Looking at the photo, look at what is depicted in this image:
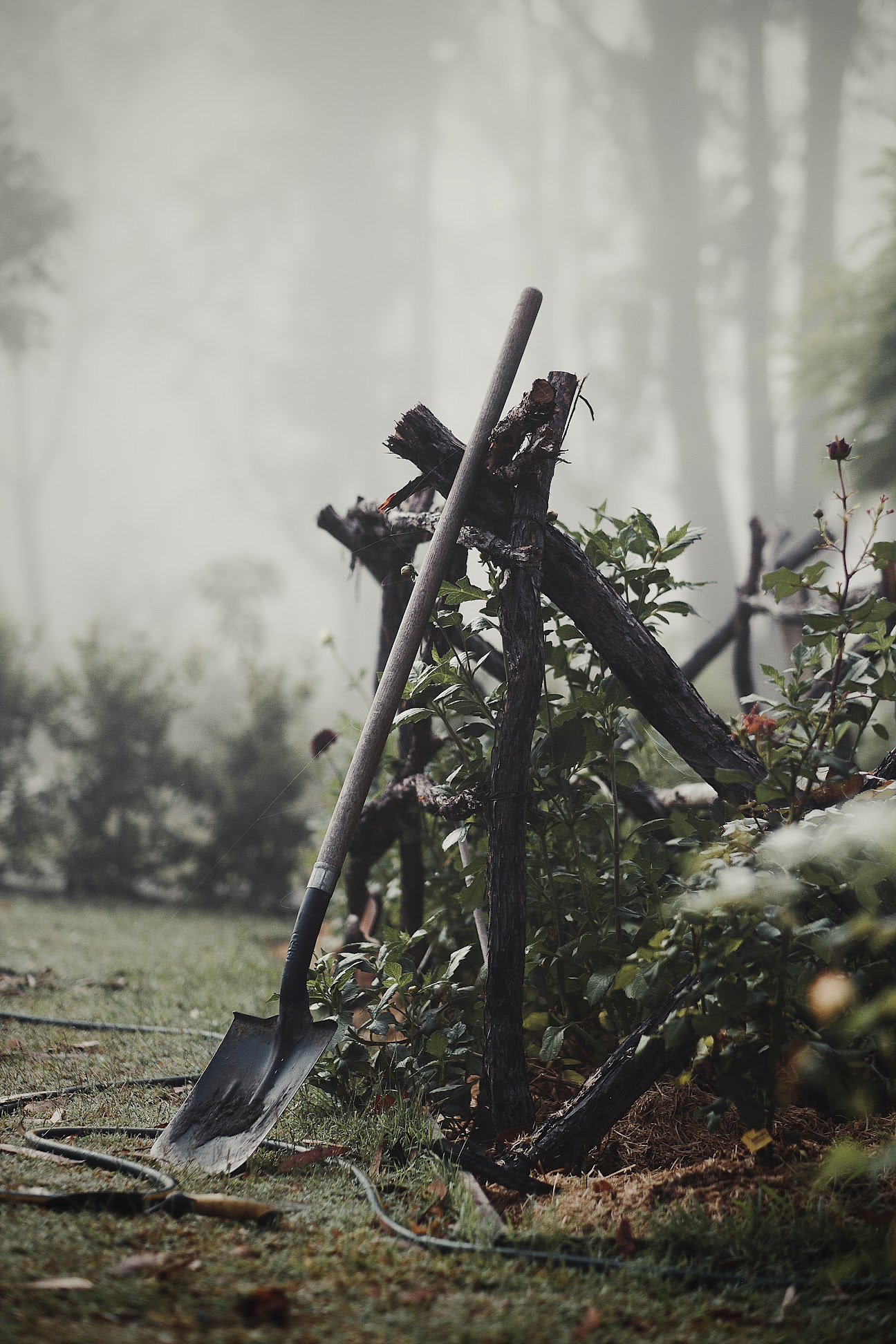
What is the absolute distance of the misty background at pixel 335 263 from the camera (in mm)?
18875

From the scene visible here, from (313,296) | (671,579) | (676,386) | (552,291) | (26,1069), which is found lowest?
(26,1069)

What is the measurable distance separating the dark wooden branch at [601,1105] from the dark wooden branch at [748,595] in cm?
250

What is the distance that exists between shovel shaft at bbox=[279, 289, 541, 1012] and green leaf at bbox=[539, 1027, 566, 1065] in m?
0.58

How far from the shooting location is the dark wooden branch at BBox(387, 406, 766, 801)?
2020mm

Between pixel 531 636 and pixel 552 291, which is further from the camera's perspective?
pixel 552 291

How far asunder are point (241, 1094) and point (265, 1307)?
0.75m

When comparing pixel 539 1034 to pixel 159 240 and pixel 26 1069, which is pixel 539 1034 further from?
pixel 159 240

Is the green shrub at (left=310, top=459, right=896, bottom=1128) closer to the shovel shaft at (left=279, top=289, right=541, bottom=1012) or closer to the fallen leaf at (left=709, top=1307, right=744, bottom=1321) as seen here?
the shovel shaft at (left=279, top=289, right=541, bottom=1012)

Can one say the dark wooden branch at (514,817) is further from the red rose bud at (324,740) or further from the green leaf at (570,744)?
the red rose bud at (324,740)

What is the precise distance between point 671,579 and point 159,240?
1621 inches

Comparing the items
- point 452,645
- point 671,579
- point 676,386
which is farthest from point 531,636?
point 676,386

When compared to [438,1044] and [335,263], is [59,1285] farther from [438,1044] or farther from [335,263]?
[335,263]

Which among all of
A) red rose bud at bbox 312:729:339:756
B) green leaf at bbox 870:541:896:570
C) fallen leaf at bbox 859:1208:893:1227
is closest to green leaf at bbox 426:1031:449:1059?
fallen leaf at bbox 859:1208:893:1227

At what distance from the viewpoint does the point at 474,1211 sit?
1.49m
